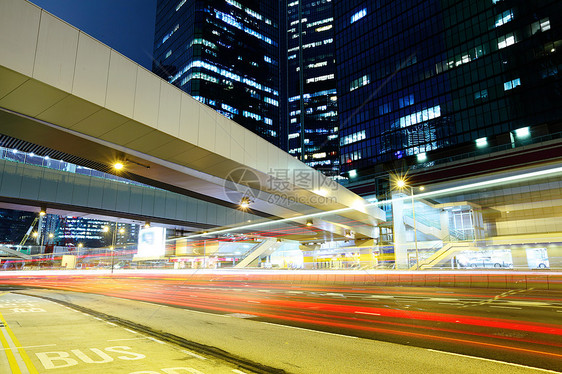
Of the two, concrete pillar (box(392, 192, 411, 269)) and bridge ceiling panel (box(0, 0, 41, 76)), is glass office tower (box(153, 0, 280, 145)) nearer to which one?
concrete pillar (box(392, 192, 411, 269))

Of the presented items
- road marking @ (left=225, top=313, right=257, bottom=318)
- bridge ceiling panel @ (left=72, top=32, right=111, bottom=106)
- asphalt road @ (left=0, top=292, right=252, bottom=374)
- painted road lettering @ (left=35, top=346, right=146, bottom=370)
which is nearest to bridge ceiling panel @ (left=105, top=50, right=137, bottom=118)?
bridge ceiling panel @ (left=72, top=32, right=111, bottom=106)

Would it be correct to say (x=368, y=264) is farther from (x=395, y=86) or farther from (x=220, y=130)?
(x=395, y=86)

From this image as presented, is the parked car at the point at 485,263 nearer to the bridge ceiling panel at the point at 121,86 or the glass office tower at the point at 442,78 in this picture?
the glass office tower at the point at 442,78

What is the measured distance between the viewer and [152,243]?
37531mm

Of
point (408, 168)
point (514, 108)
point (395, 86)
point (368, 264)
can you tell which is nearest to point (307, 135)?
point (395, 86)

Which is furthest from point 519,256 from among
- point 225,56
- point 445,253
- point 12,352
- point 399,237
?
point 225,56

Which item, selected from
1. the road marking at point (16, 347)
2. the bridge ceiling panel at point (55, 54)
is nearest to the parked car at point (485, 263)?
the road marking at point (16, 347)

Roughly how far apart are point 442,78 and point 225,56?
8284cm

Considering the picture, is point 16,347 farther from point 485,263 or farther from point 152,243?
point 485,263

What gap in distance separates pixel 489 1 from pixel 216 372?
3707 inches

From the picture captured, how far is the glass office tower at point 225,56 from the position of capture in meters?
128

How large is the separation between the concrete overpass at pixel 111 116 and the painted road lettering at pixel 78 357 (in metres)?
6.18

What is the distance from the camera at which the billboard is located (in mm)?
37500

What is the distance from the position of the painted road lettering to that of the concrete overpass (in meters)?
6.18
